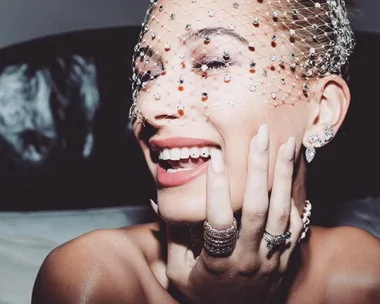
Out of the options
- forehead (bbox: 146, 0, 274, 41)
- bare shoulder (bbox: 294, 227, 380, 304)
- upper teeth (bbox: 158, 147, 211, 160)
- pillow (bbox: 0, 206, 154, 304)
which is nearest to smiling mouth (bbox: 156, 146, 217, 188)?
upper teeth (bbox: 158, 147, 211, 160)

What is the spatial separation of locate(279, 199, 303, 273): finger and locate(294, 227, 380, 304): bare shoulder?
0.22 meters

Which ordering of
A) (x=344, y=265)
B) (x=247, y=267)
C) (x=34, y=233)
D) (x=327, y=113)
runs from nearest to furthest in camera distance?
1. (x=247, y=267)
2. (x=327, y=113)
3. (x=344, y=265)
4. (x=34, y=233)

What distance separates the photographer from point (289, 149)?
3.57 ft

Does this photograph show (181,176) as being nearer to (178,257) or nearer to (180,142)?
(180,142)

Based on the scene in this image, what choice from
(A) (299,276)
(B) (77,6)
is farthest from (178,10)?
(B) (77,6)

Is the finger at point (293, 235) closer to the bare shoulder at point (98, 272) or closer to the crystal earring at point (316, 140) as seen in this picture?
the crystal earring at point (316, 140)

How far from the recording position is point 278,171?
1.11 metres

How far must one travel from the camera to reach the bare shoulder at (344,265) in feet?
4.49

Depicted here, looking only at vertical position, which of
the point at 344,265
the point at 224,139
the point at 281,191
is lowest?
the point at 344,265

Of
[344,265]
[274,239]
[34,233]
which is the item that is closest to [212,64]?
[274,239]

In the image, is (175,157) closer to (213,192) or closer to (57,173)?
(213,192)

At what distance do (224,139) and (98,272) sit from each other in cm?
41

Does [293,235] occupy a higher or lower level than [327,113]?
lower

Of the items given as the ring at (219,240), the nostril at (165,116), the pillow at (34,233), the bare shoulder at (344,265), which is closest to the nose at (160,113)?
the nostril at (165,116)
